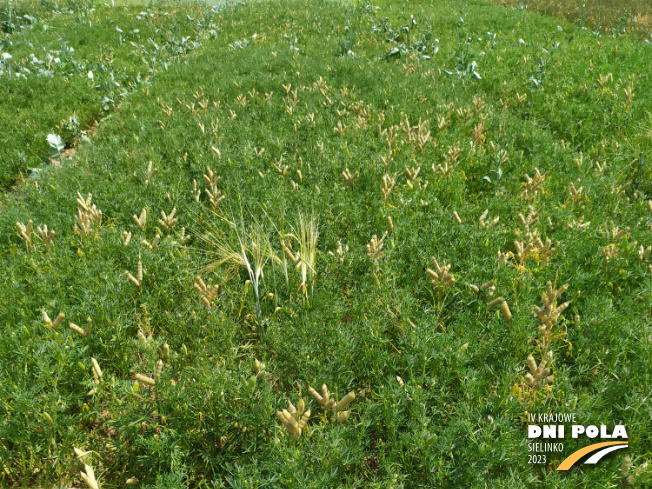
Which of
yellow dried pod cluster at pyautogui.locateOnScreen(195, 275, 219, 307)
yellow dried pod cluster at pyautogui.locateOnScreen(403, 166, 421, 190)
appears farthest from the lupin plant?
yellow dried pod cluster at pyautogui.locateOnScreen(403, 166, 421, 190)

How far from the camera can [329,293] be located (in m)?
3.35

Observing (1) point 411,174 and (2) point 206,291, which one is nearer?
(2) point 206,291

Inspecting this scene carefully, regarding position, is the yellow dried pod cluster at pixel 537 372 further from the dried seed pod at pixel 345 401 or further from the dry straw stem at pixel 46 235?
the dry straw stem at pixel 46 235

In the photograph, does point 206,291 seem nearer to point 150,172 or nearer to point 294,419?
point 294,419

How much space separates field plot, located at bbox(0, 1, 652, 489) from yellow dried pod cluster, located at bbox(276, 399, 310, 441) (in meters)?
0.02

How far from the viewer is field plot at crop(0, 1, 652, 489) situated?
7.91ft

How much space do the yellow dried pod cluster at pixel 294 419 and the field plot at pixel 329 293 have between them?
23 millimetres

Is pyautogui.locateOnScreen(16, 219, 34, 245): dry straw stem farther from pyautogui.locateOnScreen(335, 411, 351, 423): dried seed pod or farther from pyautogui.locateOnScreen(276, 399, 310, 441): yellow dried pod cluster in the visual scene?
pyautogui.locateOnScreen(335, 411, 351, 423): dried seed pod

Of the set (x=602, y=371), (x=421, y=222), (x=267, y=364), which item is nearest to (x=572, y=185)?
(x=421, y=222)

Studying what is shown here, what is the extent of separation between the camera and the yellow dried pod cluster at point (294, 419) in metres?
2.26

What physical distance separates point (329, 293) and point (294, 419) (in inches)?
48.7

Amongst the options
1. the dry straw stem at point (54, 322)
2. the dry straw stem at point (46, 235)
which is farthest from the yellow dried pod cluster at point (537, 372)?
the dry straw stem at point (46, 235)

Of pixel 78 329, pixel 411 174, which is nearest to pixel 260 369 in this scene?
pixel 78 329

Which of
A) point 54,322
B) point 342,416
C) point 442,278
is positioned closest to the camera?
point 342,416
